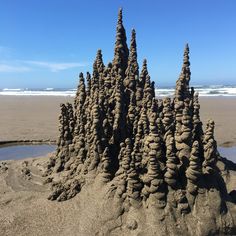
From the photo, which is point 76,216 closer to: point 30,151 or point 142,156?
point 142,156

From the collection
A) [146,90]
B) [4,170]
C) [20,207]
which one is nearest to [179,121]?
[146,90]

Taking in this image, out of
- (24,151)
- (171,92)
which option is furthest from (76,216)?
(171,92)

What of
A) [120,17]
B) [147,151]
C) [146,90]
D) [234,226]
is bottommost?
[234,226]

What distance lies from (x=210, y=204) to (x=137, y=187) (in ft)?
5.33

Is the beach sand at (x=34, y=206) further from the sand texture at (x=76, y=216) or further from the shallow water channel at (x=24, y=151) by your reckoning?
the shallow water channel at (x=24, y=151)

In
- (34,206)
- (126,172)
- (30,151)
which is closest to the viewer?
(126,172)

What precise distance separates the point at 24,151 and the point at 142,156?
443 inches

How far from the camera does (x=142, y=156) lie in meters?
8.59

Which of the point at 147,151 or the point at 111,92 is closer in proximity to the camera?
the point at 147,151

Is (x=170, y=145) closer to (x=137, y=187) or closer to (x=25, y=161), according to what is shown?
(x=137, y=187)

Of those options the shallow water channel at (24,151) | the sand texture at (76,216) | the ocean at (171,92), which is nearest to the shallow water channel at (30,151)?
the shallow water channel at (24,151)

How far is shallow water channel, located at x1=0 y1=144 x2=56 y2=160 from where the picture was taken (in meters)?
17.0

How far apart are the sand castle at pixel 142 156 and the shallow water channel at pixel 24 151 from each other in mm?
5784

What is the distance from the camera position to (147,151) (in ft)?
27.6
